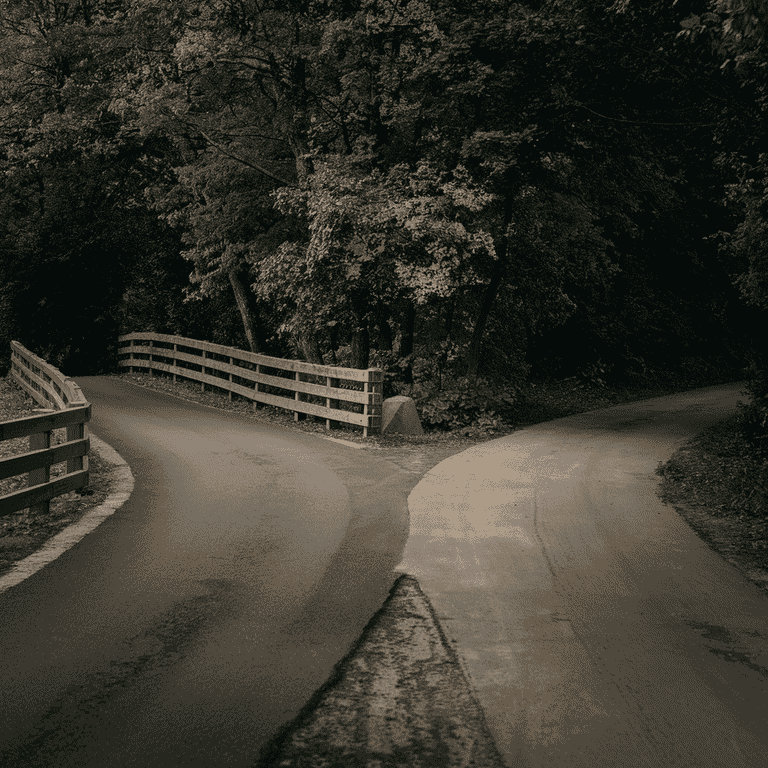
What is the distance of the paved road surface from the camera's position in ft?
11.1

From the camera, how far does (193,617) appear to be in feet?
15.5

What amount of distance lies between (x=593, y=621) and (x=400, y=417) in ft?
28.2

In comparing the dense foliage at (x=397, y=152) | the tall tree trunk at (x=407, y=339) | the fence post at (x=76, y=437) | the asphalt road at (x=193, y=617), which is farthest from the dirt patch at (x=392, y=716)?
the tall tree trunk at (x=407, y=339)

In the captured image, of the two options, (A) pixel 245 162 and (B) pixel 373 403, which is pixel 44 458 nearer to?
(B) pixel 373 403

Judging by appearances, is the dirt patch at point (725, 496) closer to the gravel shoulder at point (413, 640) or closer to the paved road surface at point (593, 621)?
the gravel shoulder at point (413, 640)

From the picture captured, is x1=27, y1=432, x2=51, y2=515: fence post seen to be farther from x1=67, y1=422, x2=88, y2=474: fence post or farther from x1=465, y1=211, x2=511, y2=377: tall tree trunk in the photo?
x1=465, y1=211, x2=511, y2=377: tall tree trunk

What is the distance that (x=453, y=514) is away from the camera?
7680 mm

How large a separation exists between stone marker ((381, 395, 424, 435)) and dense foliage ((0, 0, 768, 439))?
92 cm

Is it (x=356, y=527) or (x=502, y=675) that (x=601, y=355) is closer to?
(x=356, y=527)

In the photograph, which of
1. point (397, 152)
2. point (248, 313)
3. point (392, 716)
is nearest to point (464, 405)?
point (397, 152)

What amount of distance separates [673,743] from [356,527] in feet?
13.2

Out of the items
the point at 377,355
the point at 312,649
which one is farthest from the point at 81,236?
the point at 312,649

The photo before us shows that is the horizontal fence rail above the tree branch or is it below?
below

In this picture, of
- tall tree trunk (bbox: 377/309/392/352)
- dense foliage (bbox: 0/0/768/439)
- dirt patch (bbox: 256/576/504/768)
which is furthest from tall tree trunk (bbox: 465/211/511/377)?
dirt patch (bbox: 256/576/504/768)
